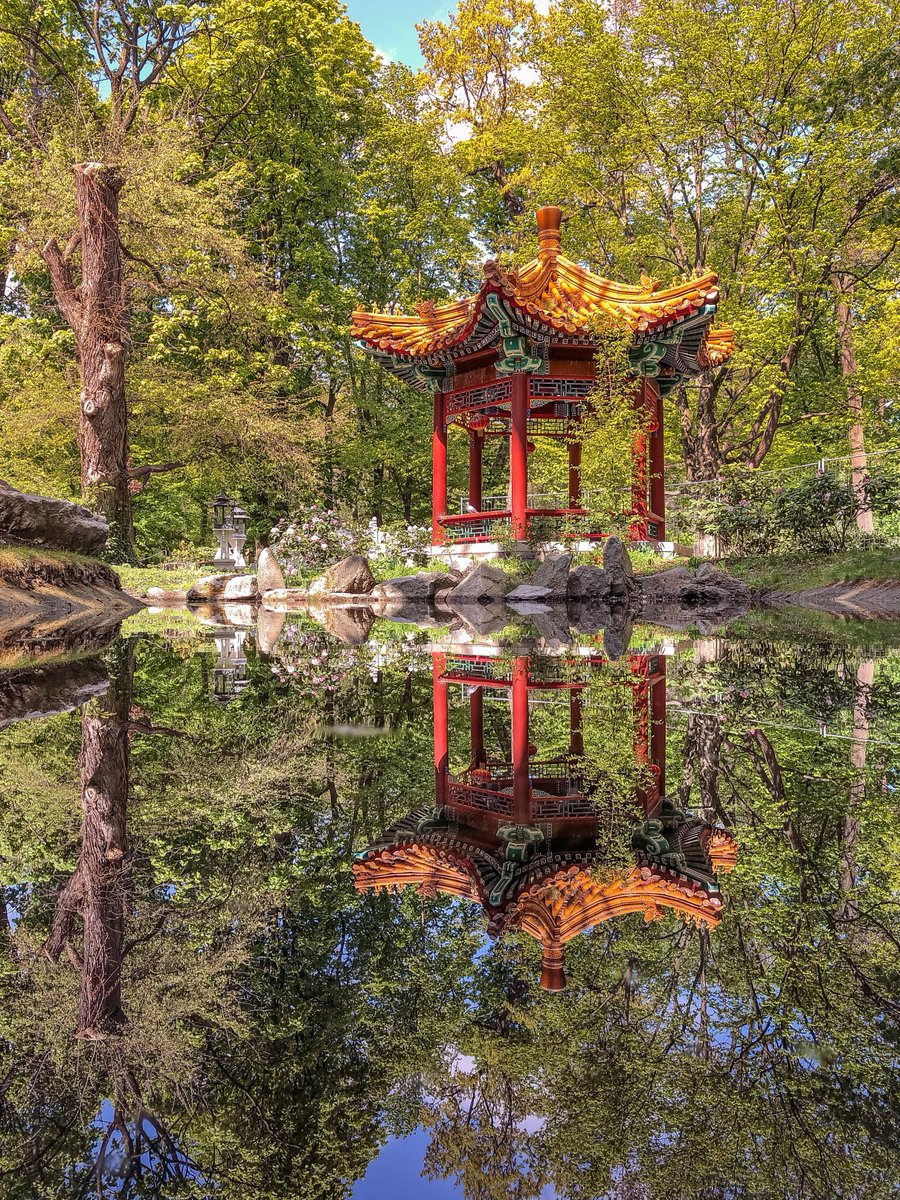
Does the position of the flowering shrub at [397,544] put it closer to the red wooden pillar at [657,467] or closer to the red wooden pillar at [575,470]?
the red wooden pillar at [575,470]

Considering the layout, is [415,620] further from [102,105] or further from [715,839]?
[102,105]

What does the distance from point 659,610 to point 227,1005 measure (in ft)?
42.2

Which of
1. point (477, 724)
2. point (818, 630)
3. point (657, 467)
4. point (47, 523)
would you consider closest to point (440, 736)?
point (477, 724)

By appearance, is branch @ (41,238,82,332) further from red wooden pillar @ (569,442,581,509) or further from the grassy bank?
red wooden pillar @ (569,442,581,509)

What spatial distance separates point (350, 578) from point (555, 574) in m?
4.51

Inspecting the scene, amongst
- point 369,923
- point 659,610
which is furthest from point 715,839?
point 659,610

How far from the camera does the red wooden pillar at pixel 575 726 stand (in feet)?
12.4

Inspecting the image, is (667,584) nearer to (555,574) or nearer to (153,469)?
(555,574)

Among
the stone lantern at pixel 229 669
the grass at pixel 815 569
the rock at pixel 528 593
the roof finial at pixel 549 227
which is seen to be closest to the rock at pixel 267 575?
the rock at pixel 528 593

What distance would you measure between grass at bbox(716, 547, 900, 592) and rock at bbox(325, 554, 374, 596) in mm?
7154

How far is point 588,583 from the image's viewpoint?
48.3 feet

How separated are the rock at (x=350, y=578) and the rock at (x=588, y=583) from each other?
4.62 m

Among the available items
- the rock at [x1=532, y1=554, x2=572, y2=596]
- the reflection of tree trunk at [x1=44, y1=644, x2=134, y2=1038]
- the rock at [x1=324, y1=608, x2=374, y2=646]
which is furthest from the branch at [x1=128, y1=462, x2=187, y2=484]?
the reflection of tree trunk at [x1=44, y1=644, x2=134, y2=1038]

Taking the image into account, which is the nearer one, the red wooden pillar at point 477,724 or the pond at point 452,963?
the pond at point 452,963
